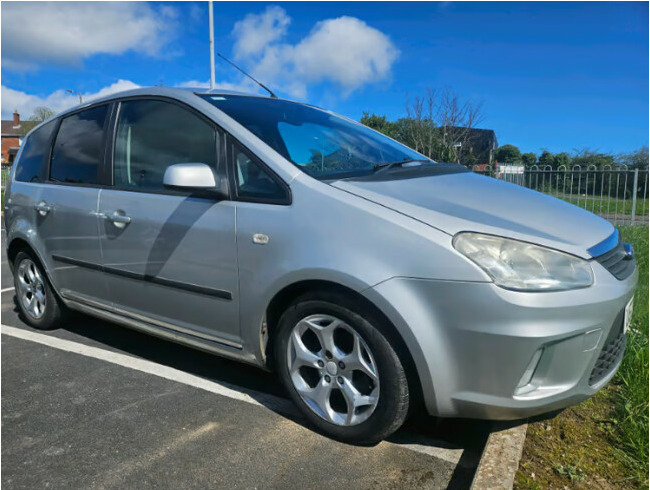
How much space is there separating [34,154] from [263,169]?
257 centimetres

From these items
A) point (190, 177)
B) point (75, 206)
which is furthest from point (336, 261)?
point (75, 206)

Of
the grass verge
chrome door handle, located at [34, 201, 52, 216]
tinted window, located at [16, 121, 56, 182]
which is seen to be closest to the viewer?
the grass verge

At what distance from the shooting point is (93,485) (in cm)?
221

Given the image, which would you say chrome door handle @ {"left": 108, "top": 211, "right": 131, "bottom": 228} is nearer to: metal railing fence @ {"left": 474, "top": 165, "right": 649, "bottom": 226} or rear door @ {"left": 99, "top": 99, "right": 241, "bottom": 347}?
rear door @ {"left": 99, "top": 99, "right": 241, "bottom": 347}

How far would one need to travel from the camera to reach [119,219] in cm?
319

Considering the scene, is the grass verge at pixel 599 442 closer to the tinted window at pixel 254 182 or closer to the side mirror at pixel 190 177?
the tinted window at pixel 254 182

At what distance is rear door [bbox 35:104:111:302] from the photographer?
11.4 ft

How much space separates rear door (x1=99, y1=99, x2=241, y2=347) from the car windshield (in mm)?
246

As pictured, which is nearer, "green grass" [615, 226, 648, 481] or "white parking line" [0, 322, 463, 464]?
"green grass" [615, 226, 648, 481]

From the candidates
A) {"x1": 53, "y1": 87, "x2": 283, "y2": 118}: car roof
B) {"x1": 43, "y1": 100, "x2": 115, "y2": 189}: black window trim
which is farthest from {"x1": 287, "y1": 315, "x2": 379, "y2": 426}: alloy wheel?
{"x1": 43, "y1": 100, "x2": 115, "y2": 189}: black window trim

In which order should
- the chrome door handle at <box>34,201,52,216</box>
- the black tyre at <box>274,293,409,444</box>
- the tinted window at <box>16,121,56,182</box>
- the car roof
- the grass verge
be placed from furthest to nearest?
1. the tinted window at <box>16,121,56,182</box>
2. the chrome door handle at <box>34,201,52,216</box>
3. the car roof
4. the black tyre at <box>274,293,409,444</box>
5. the grass verge

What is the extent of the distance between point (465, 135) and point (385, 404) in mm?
17185

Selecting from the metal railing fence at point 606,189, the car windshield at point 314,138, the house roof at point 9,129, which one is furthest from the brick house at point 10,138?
the car windshield at point 314,138

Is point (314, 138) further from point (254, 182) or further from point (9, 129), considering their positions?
point (9, 129)
